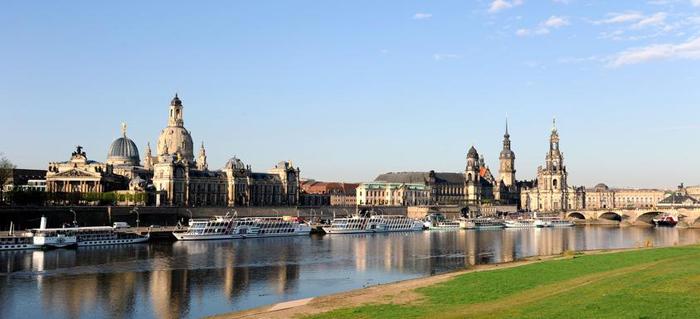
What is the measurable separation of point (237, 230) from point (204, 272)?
44.0m

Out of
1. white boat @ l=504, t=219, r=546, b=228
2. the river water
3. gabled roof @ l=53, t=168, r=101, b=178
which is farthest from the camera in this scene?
white boat @ l=504, t=219, r=546, b=228

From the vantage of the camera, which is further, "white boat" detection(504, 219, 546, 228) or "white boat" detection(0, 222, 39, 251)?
"white boat" detection(504, 219, 546, 228)

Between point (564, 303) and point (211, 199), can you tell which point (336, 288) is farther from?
point (211, 199)

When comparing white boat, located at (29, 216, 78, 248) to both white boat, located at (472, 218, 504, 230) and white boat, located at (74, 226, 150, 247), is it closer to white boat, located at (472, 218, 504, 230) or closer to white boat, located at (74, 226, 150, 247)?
white boat, located at (74, 226, 150, 247)

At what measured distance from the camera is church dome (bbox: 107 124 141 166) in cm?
16725

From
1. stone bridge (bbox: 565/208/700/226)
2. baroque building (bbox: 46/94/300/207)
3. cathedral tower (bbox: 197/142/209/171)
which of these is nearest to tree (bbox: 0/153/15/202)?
baroque building (bbox: 46/94/300/207)

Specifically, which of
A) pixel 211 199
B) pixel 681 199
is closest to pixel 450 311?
pixel 211 199

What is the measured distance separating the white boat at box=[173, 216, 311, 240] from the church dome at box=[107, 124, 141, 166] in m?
69.8

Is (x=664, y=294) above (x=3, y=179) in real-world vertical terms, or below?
below

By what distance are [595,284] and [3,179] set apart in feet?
316

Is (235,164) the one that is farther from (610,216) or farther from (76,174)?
(610,216)

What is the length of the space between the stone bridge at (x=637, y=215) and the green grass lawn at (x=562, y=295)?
107 meters

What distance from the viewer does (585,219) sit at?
16862 cm

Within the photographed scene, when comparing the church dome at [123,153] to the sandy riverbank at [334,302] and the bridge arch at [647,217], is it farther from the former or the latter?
the sandy riverbank at [334,302]
